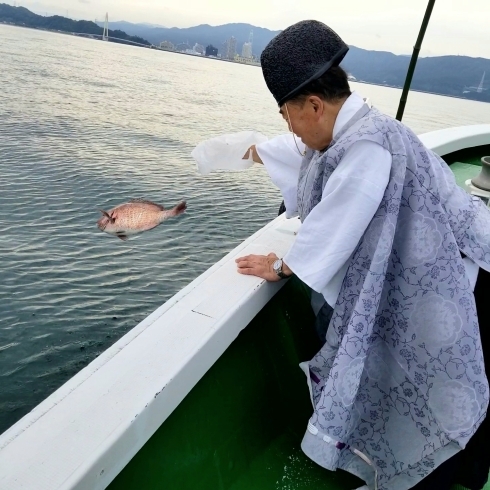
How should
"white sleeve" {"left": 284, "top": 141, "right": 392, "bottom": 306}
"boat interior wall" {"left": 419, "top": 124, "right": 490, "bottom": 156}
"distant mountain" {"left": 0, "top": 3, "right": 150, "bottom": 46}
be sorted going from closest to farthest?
"white sleeve" {"left": 284, "top": 141, "right": 392, "bottom": 306}
"boat interior wall" {"left": 419, "top": 124, "right": 490, "bottom": 156}
"distant mountain" {"left": 0, "top": 3, "right": 150, "bottom": 46}

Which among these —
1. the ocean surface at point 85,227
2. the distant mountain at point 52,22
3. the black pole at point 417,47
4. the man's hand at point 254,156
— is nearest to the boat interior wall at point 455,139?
the black pole at point 417,47

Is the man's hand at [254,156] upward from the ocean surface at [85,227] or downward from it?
upward

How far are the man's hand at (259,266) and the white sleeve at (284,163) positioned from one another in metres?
0.32

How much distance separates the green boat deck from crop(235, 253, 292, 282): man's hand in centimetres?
21

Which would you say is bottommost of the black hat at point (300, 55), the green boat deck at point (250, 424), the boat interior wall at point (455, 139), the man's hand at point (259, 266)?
the green boat deck at point (250, 424)

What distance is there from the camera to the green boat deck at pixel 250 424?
143 centimetres

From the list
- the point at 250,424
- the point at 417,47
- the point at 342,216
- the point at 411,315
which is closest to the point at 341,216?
the point at 342,216

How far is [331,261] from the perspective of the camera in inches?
56.8

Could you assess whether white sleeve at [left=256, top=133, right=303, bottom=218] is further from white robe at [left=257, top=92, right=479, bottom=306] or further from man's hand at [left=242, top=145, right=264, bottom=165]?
white robe at [left=257, top=92, right=479, bottom=306]

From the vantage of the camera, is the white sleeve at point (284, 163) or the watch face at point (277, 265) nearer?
the watch face at point (277, 265)

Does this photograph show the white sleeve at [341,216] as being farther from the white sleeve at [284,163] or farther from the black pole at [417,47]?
the black pole at [417,47]

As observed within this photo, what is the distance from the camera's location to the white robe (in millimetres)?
1366

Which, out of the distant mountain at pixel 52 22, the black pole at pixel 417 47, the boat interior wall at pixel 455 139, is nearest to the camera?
the black pole at pixel 417 47

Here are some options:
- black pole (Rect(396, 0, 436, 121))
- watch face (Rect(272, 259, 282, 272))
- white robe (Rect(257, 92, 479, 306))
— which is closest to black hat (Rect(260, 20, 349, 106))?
white robe (Rect(257, 92, 479, 306))
